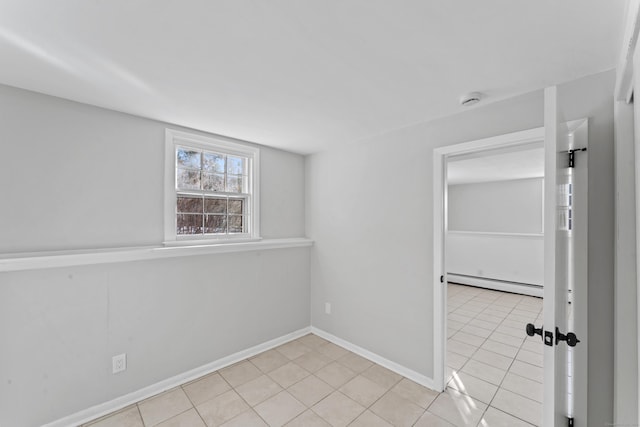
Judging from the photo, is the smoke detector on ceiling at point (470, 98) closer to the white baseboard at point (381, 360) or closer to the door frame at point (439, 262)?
the door frame at point (439, 262)

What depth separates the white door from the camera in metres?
1.13

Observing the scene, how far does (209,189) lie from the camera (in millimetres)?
2846

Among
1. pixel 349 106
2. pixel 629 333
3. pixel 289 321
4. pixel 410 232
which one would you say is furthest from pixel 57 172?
pixel 629 333

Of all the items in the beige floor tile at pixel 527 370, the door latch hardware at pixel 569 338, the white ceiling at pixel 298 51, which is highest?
the white ceiling at pixel 298 51

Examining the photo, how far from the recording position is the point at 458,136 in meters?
2.25

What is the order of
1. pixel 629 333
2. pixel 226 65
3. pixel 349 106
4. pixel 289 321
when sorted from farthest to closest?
pixel 289 321
pixel 349 106
pixel 226 65
pixel 629 333

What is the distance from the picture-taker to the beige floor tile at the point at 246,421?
1.94 metres

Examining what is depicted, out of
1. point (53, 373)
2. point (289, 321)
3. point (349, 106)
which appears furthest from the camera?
point (289, 321)

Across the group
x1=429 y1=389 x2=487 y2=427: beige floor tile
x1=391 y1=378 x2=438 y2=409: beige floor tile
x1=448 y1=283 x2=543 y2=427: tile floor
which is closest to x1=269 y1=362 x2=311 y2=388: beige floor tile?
x1=391 y1=378 x2=438 y2=409: beige floor tile

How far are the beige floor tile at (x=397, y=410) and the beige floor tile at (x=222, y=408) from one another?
3.44 feet

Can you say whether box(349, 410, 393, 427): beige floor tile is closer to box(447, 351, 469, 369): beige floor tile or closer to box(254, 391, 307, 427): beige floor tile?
box(254, 391, 307, 427): beige floor tile

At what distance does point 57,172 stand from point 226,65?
1523 millimetres

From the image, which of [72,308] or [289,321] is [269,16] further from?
[289,321]

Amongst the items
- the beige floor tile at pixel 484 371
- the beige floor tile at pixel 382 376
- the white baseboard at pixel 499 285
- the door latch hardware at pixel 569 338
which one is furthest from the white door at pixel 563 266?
the white baseboard at pixel 499 285
